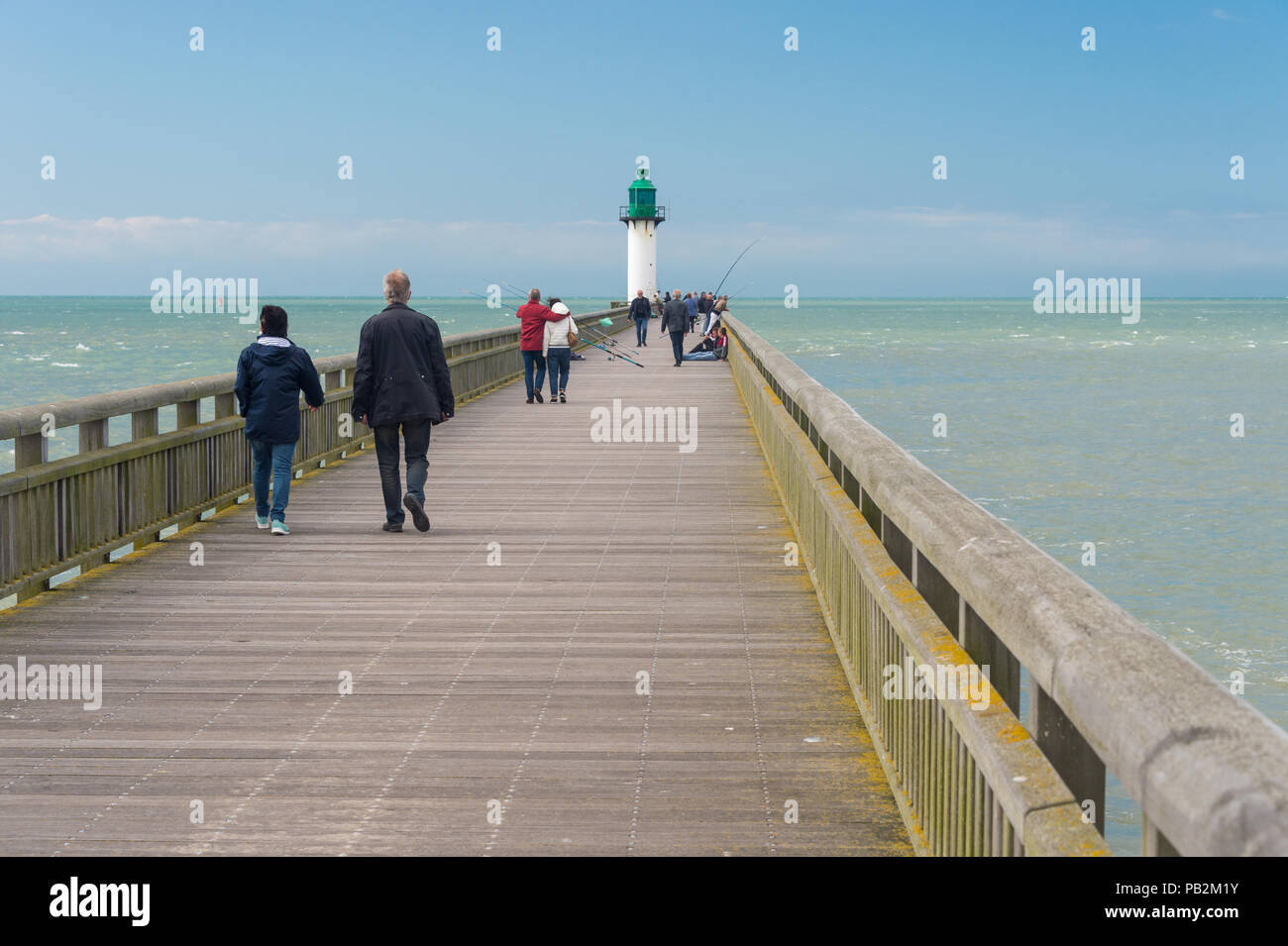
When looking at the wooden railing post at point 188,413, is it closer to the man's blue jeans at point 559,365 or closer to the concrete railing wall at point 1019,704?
the concrete railing wall at point 1019,704

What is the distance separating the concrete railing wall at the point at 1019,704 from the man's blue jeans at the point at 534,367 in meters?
18.1

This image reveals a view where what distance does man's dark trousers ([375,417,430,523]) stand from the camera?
36.4ft

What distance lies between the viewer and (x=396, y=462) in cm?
1121

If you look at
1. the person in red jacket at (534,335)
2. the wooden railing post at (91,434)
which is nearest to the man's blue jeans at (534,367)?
the person in red jacket at (534,335)

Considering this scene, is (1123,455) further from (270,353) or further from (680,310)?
(270,353)

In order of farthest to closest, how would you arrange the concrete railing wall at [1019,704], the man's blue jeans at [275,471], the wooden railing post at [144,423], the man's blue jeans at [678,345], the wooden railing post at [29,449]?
the man's blue jeans at [678,345] → the man's blue jeans at [275,471] → the wooden railing post at [144,423] → the wooden railing post at [29,449] → the concrete railing wall at [1019,704]

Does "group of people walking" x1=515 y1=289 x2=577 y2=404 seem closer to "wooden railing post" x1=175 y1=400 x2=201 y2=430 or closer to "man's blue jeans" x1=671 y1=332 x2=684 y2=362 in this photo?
"man's blue jeans" x1=671 y1=332 x2=684 y2=362

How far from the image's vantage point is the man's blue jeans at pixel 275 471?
10875 millimetres

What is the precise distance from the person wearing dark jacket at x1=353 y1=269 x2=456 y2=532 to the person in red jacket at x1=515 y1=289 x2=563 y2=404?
482 inches
